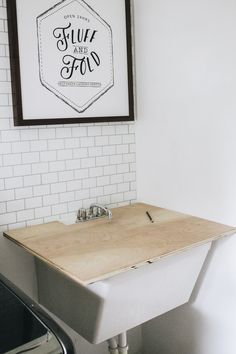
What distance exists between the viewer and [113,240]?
1.46 meters

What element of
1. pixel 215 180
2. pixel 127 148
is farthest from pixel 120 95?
pixel 215 180

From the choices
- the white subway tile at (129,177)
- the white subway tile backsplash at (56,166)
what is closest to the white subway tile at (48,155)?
the white subway tile backsplash at (56,166)

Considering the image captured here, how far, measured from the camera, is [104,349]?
1.98 m

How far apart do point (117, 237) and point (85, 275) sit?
13.9 inches

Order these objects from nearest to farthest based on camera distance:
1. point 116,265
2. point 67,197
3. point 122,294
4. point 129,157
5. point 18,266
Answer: point 116,265 → point 122,294 → point 18,266 → point 67,197 → point 129,157

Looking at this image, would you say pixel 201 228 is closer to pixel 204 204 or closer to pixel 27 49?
pixel 204 204

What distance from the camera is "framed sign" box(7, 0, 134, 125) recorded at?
1556mm

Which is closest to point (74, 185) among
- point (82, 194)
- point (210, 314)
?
point (82, 194)

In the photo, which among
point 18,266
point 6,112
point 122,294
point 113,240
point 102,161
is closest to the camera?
point 122,294

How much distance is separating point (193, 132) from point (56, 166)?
629 mm

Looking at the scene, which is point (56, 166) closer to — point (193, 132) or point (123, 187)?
point (123, 187)

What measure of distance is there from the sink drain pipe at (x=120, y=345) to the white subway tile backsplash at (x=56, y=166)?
0.59 m

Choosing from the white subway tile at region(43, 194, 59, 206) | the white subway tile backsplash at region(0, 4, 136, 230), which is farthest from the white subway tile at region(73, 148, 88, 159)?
the white subway tile at region(43, 194, 59, 206)

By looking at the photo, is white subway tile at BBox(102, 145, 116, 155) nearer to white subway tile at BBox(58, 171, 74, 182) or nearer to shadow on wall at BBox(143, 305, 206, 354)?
white subway tile at BBox(58, 171, 74, 182)
